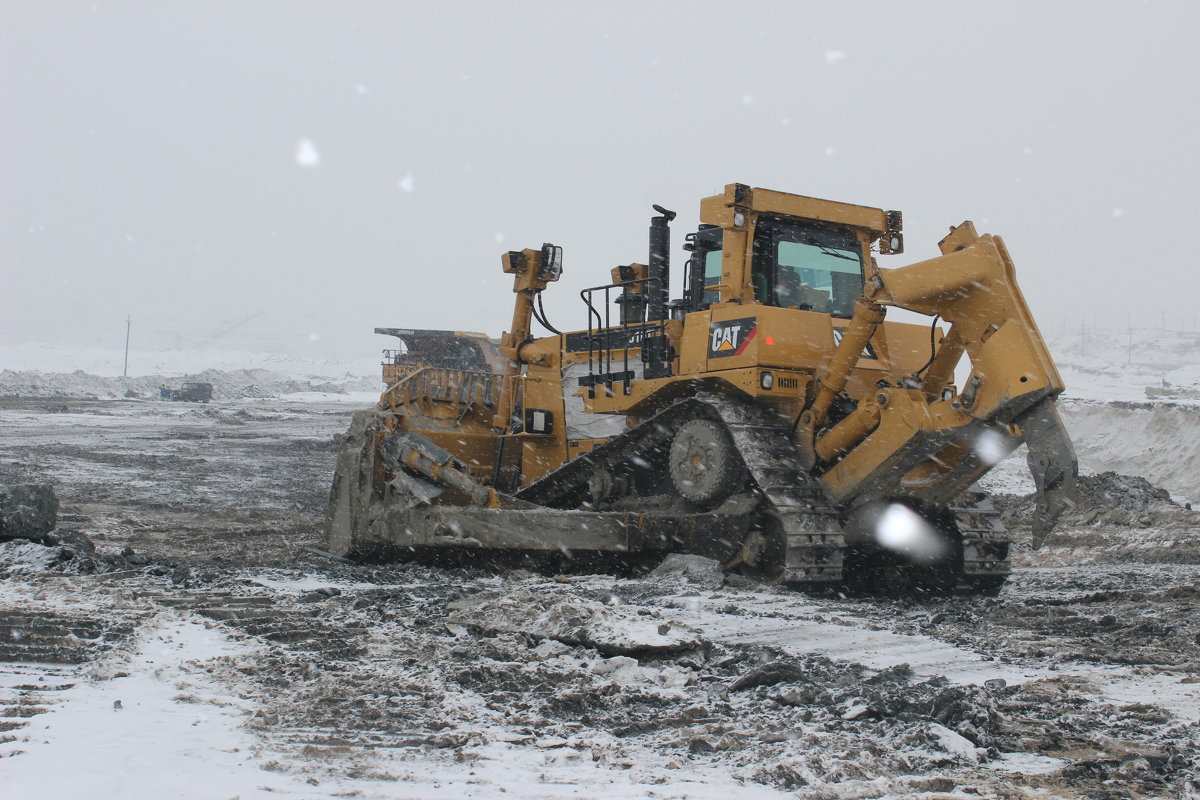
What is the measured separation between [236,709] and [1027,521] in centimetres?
1039

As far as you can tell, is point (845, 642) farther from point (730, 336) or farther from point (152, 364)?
point (152, 364)

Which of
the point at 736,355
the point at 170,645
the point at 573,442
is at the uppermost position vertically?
the point at 736,355

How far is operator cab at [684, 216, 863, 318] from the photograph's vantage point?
8.01 metres

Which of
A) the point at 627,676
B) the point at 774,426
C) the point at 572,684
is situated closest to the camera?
the point at 572,684

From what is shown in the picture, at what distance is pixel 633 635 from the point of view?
5254 millimetres

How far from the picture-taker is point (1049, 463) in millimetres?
6148

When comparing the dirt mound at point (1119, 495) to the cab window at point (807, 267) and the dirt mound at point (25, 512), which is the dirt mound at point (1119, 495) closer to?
the cab window at point (807, 267)

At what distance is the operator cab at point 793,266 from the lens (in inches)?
315

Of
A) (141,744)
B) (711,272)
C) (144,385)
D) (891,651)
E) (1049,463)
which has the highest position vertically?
(711,272)

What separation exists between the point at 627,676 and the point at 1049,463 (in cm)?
287

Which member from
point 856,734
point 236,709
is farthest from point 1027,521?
point 236,709

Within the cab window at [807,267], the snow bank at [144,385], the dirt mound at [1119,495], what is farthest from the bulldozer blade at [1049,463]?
the snow bank at [144,385]

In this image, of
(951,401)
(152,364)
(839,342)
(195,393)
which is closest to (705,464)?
(839,342)

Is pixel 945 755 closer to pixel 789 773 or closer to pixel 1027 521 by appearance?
pixel 789 773
